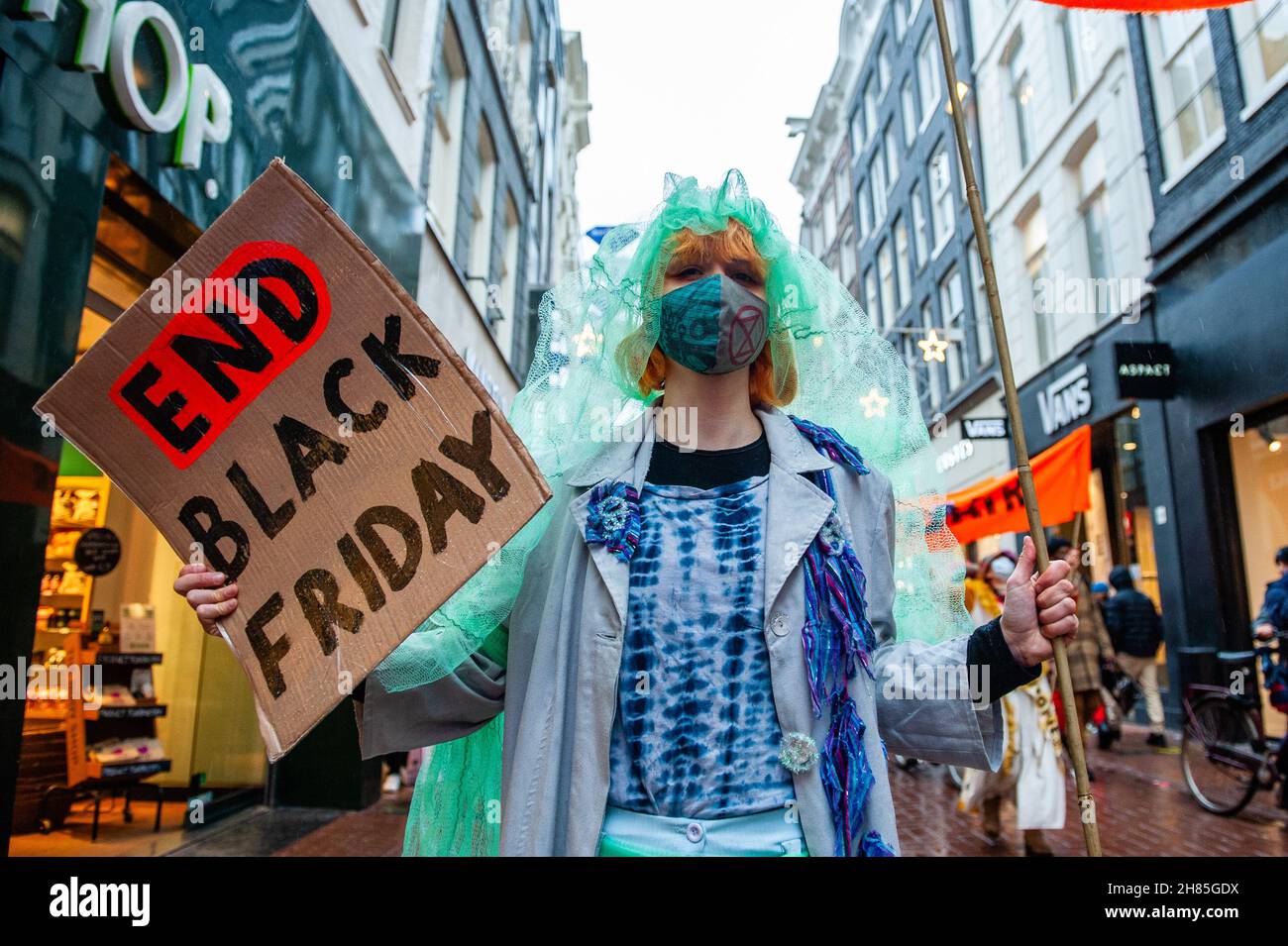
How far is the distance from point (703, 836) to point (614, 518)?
1.82 ft

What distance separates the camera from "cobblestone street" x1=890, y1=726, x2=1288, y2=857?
4891 mm

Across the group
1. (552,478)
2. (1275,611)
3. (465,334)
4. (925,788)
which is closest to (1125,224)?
(1275,611)

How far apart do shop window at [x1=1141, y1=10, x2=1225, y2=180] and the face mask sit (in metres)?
9.54

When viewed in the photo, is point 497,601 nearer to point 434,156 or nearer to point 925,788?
point 925,788

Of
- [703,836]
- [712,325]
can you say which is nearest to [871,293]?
[712,325]

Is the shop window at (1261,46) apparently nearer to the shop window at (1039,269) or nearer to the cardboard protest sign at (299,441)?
the shop window at (1039,269)

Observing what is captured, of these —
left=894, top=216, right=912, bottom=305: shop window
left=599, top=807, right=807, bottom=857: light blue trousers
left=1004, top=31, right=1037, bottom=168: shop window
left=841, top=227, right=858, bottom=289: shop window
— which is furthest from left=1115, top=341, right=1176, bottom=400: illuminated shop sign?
left=841, top=227, right=858, bottom=289: shop window

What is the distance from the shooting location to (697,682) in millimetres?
1397

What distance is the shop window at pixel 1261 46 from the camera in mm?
7477

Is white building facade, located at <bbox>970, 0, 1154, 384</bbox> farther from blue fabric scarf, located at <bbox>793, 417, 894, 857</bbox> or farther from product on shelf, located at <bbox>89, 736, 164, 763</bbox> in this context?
product on shelf, located at <bbox>89, 736, 164, 763</bbox>

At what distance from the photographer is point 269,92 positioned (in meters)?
5.07

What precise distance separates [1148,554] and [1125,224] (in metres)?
4.43
